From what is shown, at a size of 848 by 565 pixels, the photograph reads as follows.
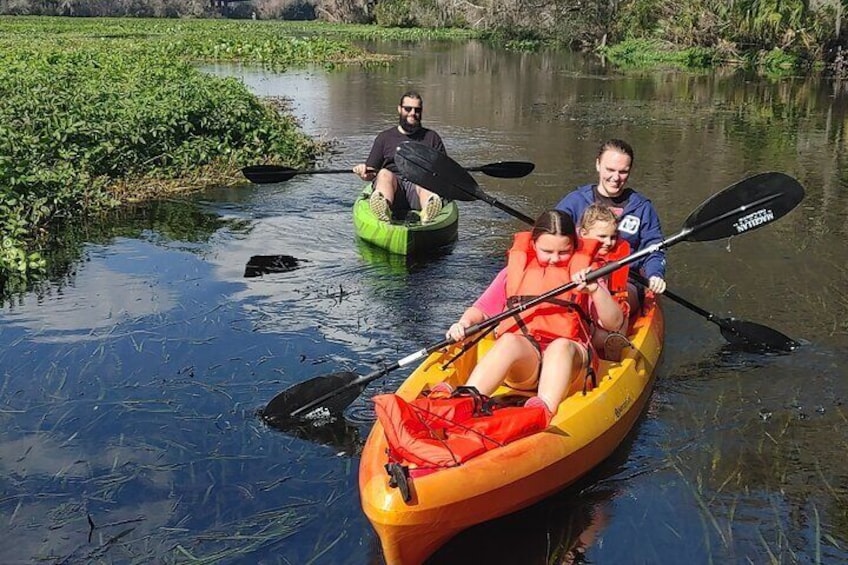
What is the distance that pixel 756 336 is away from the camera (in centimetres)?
584

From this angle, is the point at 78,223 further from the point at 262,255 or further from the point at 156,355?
the point at 156,355

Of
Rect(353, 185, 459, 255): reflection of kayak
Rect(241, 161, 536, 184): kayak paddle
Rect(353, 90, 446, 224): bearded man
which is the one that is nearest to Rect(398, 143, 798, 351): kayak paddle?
Rect(353, 185, 459, 255): reflection of kayak

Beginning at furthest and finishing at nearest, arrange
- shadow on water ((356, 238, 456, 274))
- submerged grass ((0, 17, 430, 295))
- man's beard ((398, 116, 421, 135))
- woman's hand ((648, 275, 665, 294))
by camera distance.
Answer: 1. man's beard ((398, 116, 421, 135))
2. submerged grass ((0, 17, 430, 295))
3. shadow on water ((356, 238, 456, 274))
4. woman's hand ((648, 275, 665, 294))

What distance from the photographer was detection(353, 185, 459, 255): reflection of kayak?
772 centimetres

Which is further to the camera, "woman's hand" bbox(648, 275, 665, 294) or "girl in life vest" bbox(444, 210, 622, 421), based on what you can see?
"woman's hand" bbox(648, 275, 665, 294)

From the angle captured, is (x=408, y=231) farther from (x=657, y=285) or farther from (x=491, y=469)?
(x=491, y=469)

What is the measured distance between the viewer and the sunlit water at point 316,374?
3850mm

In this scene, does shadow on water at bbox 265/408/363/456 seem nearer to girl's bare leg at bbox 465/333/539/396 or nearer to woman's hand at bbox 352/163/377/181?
girl's bare leg at bbox 465/333/539/396

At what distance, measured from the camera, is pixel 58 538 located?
148 inches

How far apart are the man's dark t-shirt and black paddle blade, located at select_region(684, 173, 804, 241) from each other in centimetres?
349

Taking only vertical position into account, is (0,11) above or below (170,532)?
above

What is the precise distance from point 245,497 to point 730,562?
219 centimetres

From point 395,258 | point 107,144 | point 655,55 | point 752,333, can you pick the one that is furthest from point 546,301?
point 655,55

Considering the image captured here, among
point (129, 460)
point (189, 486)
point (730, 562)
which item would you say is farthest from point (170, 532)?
point (730, 562)
